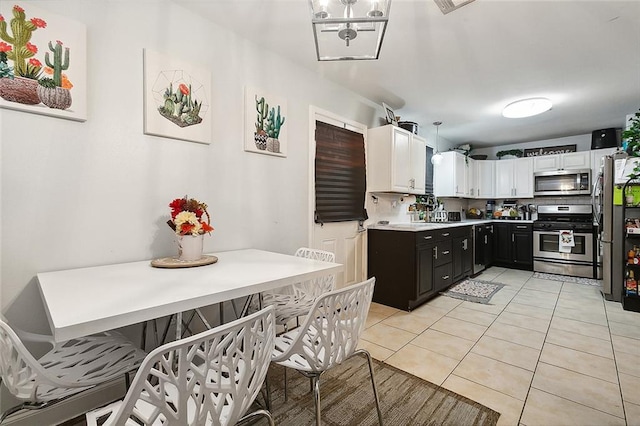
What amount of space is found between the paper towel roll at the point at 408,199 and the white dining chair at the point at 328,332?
318 cm

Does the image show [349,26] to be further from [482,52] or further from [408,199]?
[408,199]

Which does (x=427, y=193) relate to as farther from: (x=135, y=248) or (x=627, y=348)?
(x=135, y=248)

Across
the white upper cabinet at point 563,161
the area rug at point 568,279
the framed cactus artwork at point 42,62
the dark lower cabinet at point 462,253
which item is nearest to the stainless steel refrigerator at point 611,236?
the area rug at point 568,279

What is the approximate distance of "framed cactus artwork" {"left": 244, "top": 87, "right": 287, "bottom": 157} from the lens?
2.32 meters

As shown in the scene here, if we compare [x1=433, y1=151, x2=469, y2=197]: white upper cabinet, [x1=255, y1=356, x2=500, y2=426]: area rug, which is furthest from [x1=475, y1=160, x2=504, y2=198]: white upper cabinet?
[x1=255, y1=356, x2=500, y2=426]: area rug

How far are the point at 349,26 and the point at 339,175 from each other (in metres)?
1.70

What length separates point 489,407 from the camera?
163cm

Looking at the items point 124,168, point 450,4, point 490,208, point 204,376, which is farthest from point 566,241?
point 124,168

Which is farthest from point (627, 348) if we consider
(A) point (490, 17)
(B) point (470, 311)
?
(A) point (490, 17)

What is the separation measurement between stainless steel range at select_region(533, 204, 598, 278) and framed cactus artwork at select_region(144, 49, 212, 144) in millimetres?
5453

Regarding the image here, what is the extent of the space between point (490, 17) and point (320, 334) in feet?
7.93

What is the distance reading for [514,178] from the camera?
17.9ft

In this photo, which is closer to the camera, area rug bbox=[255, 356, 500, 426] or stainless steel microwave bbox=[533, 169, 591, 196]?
area rug bbox=[255, 356, 500, 426]

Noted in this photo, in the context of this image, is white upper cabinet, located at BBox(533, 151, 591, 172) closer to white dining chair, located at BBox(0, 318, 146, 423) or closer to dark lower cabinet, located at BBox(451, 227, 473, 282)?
dark lower cabinet, located at BBox(451, 227, 473, 282)
